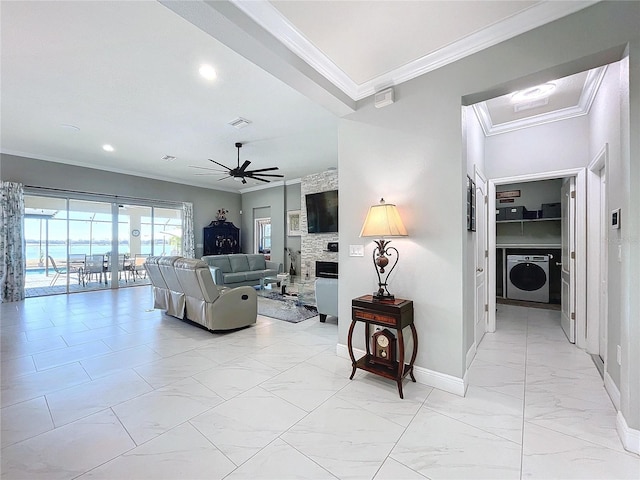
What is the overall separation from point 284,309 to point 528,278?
4805 mm

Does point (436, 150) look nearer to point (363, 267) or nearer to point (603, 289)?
point (363, 267)

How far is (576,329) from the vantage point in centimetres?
330

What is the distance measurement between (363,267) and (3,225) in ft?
24.6

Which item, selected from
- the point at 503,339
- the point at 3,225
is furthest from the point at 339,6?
the point at 3,225

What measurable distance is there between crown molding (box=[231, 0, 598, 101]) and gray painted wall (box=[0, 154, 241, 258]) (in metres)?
7.23

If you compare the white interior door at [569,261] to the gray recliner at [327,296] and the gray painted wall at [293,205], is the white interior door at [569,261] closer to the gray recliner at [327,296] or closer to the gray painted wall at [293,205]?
the gray recliner at [327,296]

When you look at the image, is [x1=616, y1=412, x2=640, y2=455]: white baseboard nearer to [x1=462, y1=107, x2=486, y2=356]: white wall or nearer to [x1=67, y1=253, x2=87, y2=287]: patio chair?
[x1=462, y1=107, x2=486, y2=356]: white wall

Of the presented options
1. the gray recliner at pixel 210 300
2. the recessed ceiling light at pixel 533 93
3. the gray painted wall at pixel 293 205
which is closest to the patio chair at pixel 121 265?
the gray painted wall at pixel 293 205

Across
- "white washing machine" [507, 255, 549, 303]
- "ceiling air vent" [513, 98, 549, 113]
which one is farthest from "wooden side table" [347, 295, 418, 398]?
"white washing machine" [507, 255, 549, 303]

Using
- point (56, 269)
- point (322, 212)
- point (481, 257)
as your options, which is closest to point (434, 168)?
point (481, 257)

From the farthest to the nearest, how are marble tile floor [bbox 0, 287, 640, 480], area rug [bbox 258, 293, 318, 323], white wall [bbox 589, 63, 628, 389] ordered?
area rug [bbox 258, 293, 318, 323] → white wall [bbox 589, 63, 628, 389] → marble tile floor [bbox 0, 287, 640, 480]

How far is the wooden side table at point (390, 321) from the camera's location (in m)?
2.27

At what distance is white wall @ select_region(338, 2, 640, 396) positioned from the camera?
6.48 ft

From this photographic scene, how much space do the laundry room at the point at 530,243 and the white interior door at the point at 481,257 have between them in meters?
2.52
